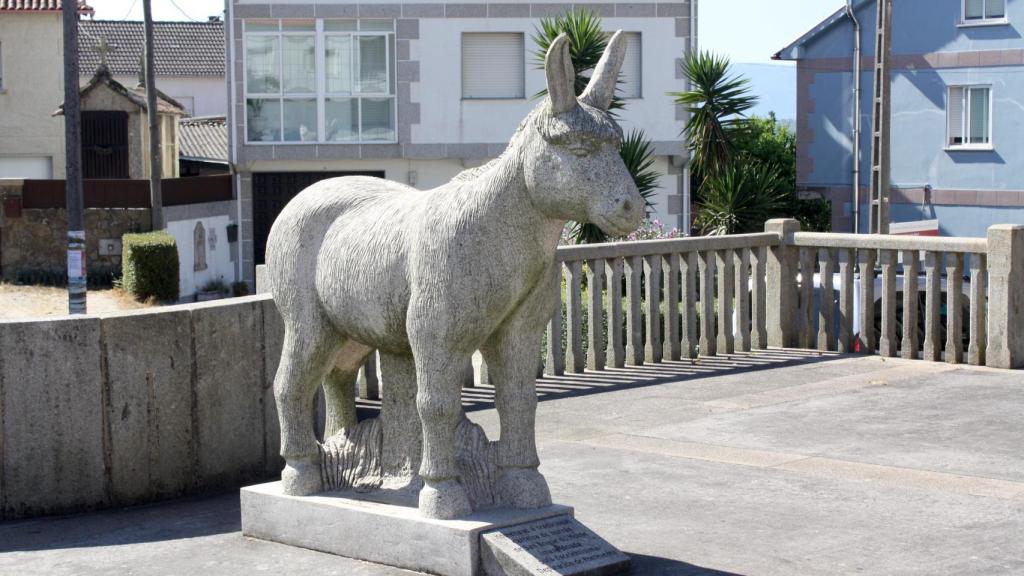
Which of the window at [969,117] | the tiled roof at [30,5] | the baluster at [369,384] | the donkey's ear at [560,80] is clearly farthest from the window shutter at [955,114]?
the donkey's ear at [560,80]

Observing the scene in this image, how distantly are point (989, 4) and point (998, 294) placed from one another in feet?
84.8

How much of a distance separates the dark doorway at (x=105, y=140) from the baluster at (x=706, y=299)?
3333cm

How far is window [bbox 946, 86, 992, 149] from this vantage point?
3566 centimetres

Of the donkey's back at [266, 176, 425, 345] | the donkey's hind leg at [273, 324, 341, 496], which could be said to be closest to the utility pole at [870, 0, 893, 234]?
the donkey's back at [266, 176, 425, 345]

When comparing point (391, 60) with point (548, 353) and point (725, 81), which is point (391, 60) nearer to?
point (725, 81)

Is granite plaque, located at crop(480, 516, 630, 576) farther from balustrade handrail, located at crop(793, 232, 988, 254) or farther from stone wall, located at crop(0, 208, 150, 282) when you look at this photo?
stone wall, located at crop(0, 208, 150, 282)

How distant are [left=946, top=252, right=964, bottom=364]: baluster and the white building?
22974 mm

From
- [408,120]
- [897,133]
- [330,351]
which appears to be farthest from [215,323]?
[897,133]

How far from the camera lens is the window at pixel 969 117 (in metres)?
35.7

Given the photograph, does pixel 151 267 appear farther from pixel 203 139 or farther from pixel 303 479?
pixel 303 479

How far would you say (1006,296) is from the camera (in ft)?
38.9

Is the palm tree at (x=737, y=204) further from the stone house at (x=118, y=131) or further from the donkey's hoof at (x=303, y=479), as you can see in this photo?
the stone house at (x=118, y=131)

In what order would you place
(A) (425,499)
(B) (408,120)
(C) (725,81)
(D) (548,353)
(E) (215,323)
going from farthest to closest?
1. (B) (408,120)
2. (C) (725,81)
3. (D) (548,353)
4. (E) (215,323)
5. (A) (425,499)

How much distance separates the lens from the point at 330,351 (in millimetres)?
6887
